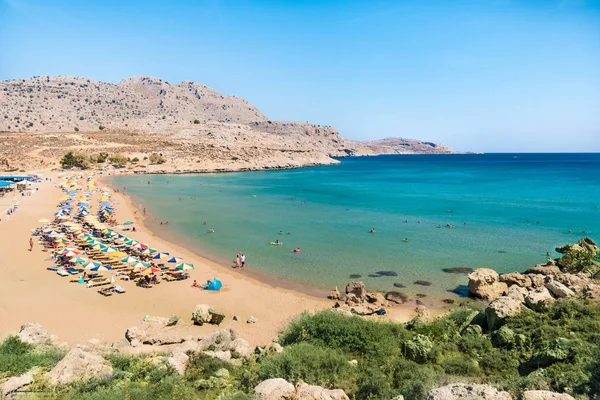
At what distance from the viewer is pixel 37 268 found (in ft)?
69.9

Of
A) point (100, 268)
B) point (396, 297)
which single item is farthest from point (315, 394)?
point (100, 268)

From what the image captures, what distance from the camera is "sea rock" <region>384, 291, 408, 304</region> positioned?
61.0 ft

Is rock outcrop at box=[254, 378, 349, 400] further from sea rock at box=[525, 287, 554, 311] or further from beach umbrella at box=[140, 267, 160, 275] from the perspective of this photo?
beach umbrella at box=[140, 267, 160, 275]

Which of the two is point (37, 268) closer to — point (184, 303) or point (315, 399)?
point (184, 303)

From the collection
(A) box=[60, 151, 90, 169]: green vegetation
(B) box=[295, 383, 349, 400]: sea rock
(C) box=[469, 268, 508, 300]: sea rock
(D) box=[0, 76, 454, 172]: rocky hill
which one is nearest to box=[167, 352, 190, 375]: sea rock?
(B) box=[295, 383, 349, 400]: sea rock

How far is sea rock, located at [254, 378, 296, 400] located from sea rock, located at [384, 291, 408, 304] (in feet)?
41.4

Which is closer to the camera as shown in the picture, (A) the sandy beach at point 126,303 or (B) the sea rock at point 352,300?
(A) the sandy beach at point 126,303

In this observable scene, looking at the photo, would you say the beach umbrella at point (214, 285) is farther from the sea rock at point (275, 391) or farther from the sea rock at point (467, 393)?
the sea rock at point (467, 393)

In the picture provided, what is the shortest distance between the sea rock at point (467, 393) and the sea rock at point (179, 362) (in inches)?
231

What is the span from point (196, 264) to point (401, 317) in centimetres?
1340

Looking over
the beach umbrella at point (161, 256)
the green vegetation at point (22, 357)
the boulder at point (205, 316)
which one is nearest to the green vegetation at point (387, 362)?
the green vegetation at point (22, 357)

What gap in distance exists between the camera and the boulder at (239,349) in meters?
10.4

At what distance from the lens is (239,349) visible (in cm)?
1068

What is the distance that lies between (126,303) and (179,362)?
31.3 feet
